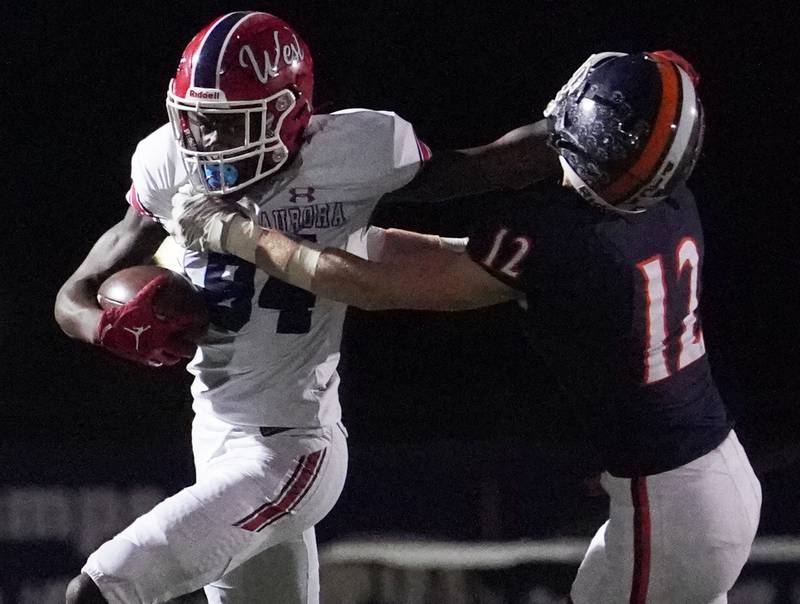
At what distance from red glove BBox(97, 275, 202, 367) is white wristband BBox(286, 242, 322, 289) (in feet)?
0.80

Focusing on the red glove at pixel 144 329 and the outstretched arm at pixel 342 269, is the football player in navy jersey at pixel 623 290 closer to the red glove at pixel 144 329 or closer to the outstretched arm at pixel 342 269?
the outstretched arm at pixel 342 269

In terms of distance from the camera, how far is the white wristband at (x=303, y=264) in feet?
7.48

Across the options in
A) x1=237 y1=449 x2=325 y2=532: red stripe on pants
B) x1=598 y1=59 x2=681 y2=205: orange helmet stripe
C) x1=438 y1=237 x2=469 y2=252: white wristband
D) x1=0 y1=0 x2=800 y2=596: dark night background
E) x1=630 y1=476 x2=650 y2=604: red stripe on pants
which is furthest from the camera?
x1=0 y1=0 x2=800 y2=596: dark night background

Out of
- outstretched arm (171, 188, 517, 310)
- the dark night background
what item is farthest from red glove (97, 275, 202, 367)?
the dark night background

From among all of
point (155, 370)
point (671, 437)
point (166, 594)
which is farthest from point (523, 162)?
point (155, 370)

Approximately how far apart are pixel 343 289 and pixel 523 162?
53 centimetres

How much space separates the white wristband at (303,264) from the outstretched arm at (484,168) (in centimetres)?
35

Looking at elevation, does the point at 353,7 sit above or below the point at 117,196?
above

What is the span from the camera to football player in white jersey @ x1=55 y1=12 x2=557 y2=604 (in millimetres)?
2387

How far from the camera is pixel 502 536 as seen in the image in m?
3.33

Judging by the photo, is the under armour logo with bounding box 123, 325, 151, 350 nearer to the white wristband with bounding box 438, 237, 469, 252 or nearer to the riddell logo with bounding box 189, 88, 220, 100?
the riddell logo with bounding box 189, 88, 220, 100

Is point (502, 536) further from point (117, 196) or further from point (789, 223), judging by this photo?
point (117, 196)

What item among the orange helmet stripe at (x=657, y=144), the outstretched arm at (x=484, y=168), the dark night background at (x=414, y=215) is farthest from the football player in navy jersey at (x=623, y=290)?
the dark night background at (x=414, y=215)

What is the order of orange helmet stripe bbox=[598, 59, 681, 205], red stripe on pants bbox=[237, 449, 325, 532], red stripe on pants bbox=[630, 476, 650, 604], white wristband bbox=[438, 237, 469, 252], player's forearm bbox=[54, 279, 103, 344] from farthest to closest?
white wristband bbox=[438, 237, 469, 252], player's forearm bbox=[54, 279, 103, 344], red stripe on pants bbox=[237, 449, 325, 532], red stripe on pants bbox=[630, 476, 650, 604], orange helmet stripe bbox=[598, 59, 681, 205]
